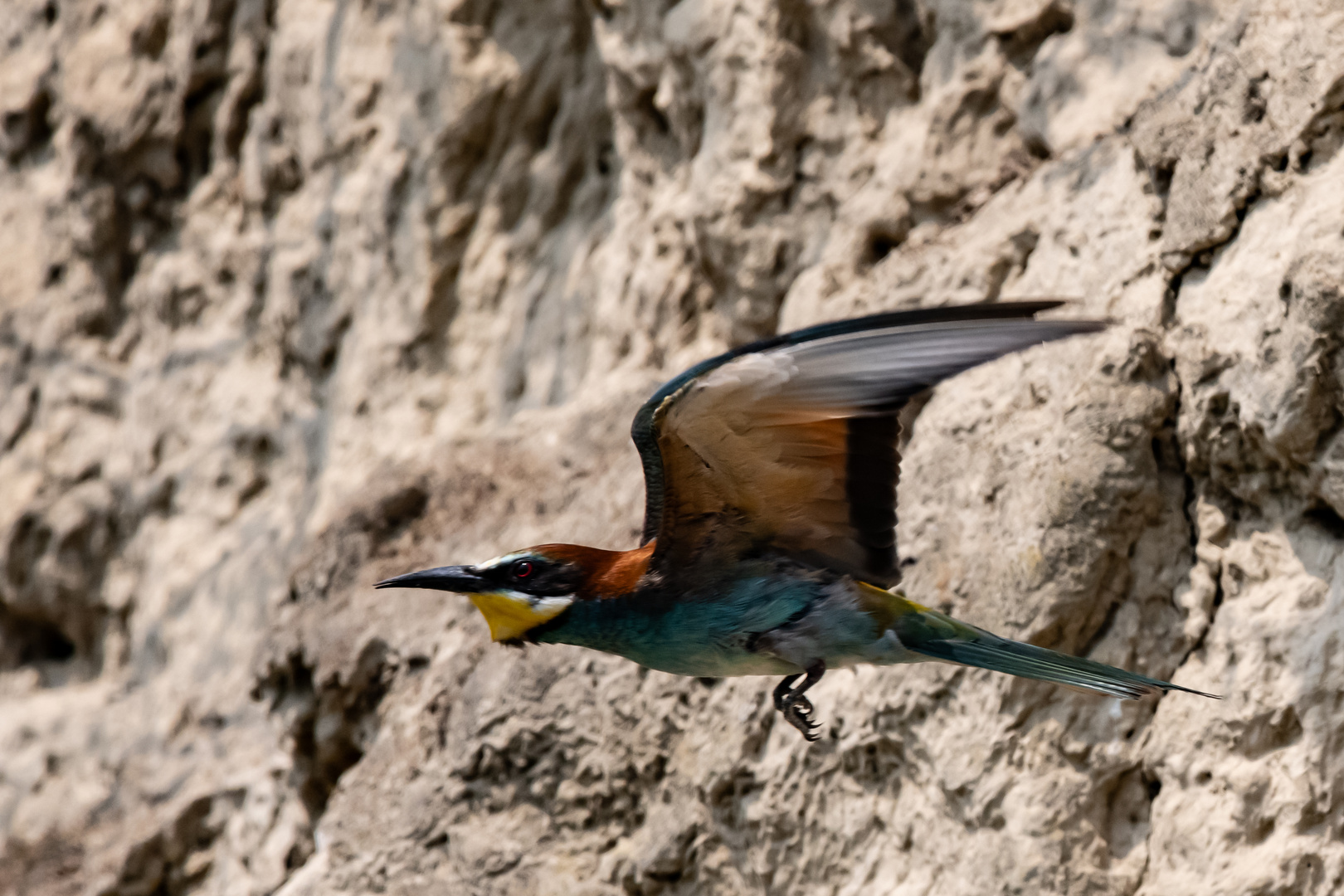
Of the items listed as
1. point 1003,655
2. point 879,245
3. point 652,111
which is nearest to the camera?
point 1003,655

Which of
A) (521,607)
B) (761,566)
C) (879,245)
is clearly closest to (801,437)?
(761,566)

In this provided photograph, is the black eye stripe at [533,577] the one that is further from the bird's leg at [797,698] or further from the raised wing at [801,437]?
the bird's leg at [797,698]

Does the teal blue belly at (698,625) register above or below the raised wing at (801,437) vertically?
below

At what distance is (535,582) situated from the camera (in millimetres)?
2580

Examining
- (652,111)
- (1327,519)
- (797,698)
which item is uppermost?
(652,111)

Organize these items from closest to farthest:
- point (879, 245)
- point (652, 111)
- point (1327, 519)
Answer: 1. point (1327, 519)
2. point (879, 245)
3. point (652, 111)

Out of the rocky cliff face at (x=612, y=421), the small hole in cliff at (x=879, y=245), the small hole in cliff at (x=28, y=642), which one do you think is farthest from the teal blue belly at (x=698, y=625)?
the small hole in cliff at (x=28, y=642)

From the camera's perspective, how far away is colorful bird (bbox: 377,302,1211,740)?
2438mm

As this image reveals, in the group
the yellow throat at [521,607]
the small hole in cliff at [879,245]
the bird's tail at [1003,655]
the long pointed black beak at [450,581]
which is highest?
the small hole in cliff at [879,245]

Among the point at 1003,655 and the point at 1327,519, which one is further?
the point at 1327,519

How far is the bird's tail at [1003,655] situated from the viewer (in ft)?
7.94

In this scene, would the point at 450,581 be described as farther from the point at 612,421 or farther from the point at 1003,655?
the point at 612,421

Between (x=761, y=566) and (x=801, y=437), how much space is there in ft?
0.89

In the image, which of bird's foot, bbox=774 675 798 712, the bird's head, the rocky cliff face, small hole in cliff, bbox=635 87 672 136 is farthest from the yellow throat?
small hole in cliff, bbox=635 87 672 136
